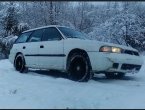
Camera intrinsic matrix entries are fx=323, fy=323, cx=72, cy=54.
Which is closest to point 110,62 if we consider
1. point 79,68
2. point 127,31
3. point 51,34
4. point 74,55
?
point 79,68

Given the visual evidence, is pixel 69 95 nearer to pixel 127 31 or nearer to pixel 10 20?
pixel 127 31

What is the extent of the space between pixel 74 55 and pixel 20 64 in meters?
2.80

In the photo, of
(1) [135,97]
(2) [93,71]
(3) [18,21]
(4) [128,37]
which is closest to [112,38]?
(4) [128,37]

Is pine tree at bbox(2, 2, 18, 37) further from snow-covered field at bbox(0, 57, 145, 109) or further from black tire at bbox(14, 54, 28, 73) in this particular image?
snow-covered field at bbox(0, 57, 145, 109)

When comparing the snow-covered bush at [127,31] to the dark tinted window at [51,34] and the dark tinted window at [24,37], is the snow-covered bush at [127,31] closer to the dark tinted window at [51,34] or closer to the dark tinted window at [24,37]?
the dark tinted window at [24,37]

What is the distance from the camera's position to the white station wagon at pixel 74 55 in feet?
22.5

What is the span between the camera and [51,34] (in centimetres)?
845

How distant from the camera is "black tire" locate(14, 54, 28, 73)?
949 centimetres

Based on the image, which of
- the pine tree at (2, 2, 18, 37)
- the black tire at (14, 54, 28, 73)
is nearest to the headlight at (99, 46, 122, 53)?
the black tire at (14, 54, 28, 73)

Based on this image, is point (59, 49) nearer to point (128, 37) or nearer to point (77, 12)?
point (128, 37)

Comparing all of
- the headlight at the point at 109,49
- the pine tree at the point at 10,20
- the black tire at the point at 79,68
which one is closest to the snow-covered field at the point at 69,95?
the black tire at the point at 79,68

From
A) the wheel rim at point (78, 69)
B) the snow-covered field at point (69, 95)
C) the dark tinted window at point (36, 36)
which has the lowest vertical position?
the snow-covered field at point (69, 95)

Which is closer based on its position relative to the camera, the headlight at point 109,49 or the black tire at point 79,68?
the headlight at point 109,49

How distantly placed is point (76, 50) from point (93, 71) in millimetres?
714
